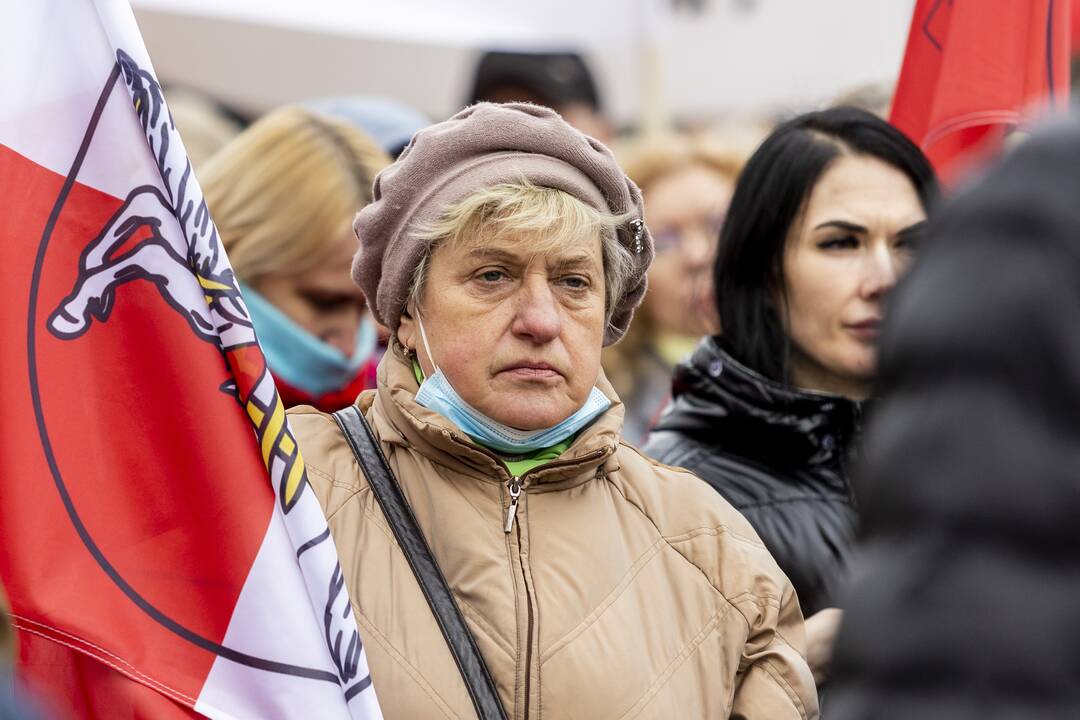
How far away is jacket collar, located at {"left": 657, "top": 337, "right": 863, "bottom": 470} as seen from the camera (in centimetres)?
361

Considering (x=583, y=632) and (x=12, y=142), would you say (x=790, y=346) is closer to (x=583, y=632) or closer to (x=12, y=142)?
(x=583, y=632)

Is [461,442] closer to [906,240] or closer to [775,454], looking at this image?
[775,454]

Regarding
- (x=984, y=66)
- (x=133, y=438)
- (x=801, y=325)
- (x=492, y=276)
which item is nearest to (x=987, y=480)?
(x=133, y=438)

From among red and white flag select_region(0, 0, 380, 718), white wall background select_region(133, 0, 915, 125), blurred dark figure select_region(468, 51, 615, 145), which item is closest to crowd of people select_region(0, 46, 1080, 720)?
red and white flag select_region(0, 0, 380, 718)

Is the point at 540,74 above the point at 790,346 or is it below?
above

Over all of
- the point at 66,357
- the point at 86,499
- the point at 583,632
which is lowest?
the point at 583,632

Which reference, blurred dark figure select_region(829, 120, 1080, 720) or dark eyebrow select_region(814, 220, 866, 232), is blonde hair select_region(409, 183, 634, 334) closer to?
dark eyebrow select_region(814, 220, 866, 232)

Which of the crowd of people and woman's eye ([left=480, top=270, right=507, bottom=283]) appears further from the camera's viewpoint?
woman's eye ([left=480, top=270, right=507, bottom=283])

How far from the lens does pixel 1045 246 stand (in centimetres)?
113

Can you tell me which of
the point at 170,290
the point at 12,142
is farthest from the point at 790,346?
the point at 12,142

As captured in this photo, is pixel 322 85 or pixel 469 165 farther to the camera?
pixel 322 85

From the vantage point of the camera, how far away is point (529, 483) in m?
2.84

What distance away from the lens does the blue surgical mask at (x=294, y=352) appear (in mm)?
4180

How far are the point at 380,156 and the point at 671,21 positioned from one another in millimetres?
4322
